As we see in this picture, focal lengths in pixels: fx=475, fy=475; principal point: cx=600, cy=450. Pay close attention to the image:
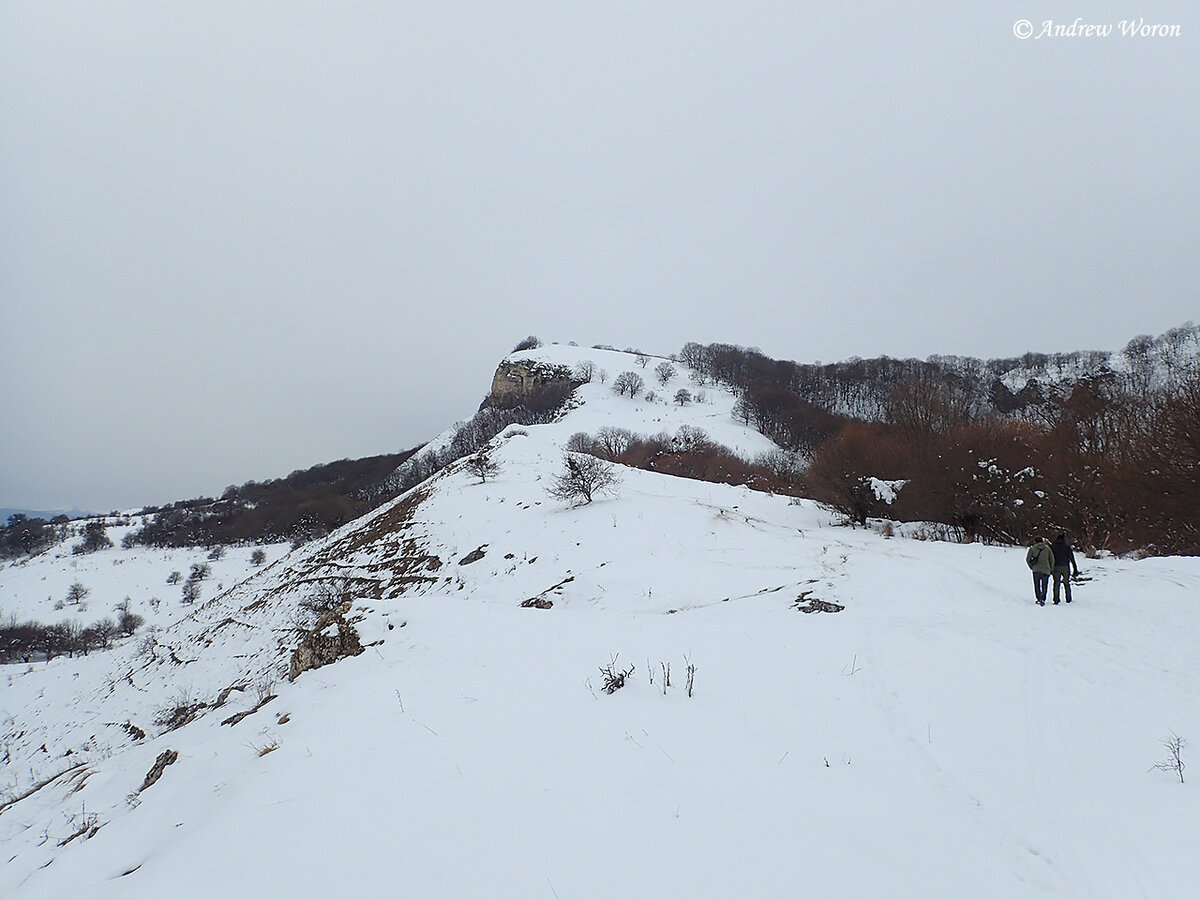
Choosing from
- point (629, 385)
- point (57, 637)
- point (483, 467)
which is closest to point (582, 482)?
point (483, 467)

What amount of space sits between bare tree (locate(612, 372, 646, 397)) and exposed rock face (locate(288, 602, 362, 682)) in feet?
261

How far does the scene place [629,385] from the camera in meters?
→ 88.9

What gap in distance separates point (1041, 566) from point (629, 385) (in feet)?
264

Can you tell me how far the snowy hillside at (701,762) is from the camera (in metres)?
3.19

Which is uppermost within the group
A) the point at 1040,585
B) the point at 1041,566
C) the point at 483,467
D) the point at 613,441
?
the point at 613,441

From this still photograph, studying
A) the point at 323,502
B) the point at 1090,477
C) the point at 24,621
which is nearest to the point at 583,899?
the point at 1090,477

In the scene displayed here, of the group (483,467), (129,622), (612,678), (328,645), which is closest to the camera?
(612,678)

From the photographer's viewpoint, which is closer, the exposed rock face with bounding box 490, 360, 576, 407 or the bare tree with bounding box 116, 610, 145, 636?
the bare tree with bounding box 116, 610, 145, 636

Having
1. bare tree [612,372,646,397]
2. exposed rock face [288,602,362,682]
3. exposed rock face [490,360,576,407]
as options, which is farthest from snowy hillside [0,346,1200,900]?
exposed rock face [490,360,576,407]

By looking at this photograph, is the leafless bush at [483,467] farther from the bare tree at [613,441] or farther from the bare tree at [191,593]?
the bare tree at [191,593]

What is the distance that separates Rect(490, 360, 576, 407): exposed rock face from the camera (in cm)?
9562

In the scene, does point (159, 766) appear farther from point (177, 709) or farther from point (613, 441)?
point (613, 441)

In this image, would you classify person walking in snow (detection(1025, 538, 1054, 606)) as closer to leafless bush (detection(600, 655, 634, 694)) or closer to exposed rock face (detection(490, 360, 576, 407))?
leafless bush (detection(600, 655, 634, 694))

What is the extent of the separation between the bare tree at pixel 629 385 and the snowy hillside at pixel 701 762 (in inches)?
3006
